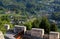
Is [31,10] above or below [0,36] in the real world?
below

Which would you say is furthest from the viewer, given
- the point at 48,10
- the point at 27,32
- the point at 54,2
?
the point at 54,2

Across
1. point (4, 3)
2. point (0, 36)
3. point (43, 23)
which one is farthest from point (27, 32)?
point (4, 3)

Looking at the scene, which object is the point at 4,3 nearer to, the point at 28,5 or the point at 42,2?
the point at 28,5

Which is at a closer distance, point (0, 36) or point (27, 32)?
point (0, 36)

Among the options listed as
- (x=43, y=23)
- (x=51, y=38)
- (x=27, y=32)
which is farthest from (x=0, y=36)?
(x=43, y=23)

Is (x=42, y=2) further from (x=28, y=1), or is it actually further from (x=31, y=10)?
(x=31, y=10)

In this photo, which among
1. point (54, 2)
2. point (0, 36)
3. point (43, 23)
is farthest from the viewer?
point (54, 2)

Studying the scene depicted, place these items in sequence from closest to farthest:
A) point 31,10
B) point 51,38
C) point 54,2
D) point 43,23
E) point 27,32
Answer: point 51,38 → point 27,32 → point 43,23 → point 31,10 → point 54,2

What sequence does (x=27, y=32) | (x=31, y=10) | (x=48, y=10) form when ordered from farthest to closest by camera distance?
(x=48, y=10) → (x=31, y=10) → (x=27, y=32)

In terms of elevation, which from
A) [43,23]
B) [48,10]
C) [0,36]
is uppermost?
[0,36]
